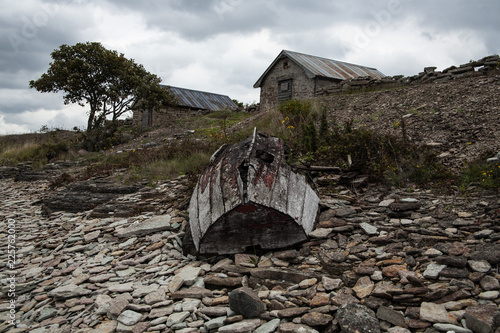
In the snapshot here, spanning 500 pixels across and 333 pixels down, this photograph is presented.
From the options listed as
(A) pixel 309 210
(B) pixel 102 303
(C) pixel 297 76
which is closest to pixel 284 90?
(C) pixel 297 76

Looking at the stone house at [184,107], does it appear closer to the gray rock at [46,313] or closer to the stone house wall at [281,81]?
the stone house wall at [281,81]

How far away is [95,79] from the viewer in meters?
18.4

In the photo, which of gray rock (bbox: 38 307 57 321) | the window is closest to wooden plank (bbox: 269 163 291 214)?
gray rock (bbox: 38 307 57 321)

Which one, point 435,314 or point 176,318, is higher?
point 435,314

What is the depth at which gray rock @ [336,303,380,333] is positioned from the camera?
2.50 meters

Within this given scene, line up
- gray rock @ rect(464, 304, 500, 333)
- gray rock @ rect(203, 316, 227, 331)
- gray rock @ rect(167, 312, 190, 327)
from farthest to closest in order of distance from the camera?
gray rock @ rect(167, 312, 190, 327) < gray rock @ rect(203, 316, 227, 331) < gray rock @ rect(464, 304, 500, 333)

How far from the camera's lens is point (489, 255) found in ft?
10.5

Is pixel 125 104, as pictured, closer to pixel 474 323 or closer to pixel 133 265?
pixel 133 265

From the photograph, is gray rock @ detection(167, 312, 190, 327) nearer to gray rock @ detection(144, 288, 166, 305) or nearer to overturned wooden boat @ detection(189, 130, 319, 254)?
gray rock @ detection(144, 288, 166, 305)

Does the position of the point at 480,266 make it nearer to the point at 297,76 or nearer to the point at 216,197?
the point at 216,197

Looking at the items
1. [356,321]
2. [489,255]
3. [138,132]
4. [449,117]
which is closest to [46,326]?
[356,321]

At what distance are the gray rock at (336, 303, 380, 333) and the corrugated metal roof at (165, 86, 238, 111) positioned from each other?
2353 cm

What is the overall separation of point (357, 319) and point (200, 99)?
26836 mm

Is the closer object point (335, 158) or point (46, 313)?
point (46, 313)
